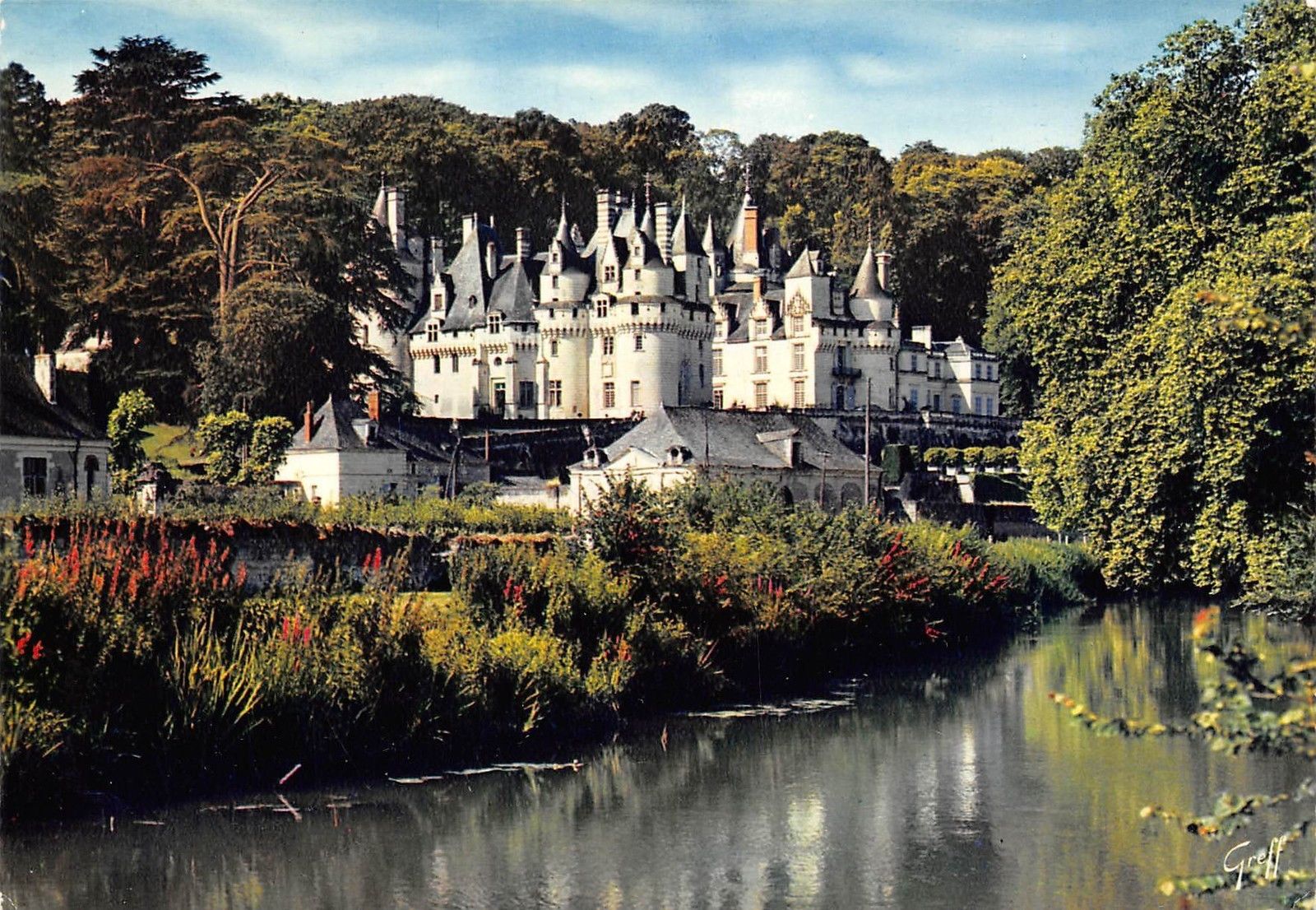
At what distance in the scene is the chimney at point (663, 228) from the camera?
7850cm

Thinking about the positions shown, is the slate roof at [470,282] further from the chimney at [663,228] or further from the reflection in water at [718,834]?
the reflection in water at [718,834]

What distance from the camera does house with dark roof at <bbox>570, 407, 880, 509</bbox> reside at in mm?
50531

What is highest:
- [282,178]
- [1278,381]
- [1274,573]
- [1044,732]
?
[282,178]

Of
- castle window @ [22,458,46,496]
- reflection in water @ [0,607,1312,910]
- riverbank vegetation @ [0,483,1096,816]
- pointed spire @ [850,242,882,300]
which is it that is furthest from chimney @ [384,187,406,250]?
reflection in water @ [0,607,1312,910]

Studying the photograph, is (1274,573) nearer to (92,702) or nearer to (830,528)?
(830,528)

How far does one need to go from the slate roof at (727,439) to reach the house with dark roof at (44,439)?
18.6 metres

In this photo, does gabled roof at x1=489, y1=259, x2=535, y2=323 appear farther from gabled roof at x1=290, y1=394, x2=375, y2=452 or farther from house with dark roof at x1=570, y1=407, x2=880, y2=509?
gabled roof at x1=290, y1=394, x2=375, y2=452

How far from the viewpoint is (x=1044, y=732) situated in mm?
21734

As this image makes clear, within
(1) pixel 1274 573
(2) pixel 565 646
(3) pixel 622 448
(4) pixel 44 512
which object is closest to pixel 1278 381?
(1) pixel 1274 573

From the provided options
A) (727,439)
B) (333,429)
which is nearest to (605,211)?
(727,439)

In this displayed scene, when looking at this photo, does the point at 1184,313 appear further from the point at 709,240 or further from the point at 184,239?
the point at 709,240

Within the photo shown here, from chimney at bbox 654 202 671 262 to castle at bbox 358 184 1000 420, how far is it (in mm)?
75

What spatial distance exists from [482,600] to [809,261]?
60.8 meters

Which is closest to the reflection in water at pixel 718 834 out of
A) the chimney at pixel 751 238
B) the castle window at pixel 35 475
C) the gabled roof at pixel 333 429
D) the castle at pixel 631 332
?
the castle window at pixel 35 475
